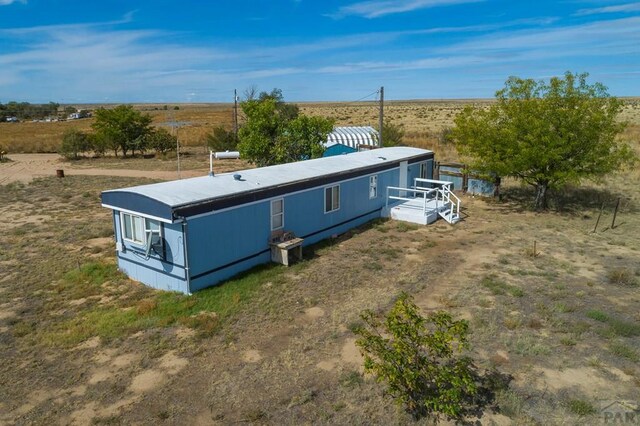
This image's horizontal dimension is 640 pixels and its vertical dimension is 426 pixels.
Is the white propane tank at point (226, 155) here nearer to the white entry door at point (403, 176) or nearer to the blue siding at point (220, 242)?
the white entry door at point (403, 176)

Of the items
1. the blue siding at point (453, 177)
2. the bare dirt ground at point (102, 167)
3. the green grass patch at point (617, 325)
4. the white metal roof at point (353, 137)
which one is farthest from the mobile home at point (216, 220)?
the white metal roof at point (353, 137)

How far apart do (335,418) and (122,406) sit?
12.6 ft

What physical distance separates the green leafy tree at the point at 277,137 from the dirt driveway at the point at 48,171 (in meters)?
6.52

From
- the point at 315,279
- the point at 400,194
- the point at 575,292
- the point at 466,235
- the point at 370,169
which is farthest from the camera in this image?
the point at 400,194

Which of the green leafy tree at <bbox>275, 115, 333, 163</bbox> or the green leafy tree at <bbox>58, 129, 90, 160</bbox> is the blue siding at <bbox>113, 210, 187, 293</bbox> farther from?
the green leafy tree at <bbox>58, 129, 90, 160</bbox>

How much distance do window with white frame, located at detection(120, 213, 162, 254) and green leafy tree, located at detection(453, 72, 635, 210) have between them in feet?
51.1

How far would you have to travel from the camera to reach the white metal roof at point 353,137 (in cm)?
3744

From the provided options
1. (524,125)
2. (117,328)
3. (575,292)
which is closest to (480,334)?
(575,292)

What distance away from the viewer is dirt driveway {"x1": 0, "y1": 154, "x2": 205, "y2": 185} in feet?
107

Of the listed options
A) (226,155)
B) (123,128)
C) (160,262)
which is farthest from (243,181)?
(123,128)

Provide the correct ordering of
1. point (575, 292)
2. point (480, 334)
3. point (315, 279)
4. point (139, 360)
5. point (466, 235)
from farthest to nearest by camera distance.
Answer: point (466, 235) → point (315, 279) → point (575, 292) → point (480, 334) → point (139, 360)

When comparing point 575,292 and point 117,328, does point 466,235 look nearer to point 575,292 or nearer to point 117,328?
point 575,292

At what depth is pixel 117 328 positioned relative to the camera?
11.2 metres

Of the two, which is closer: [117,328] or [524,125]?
[117,328]
